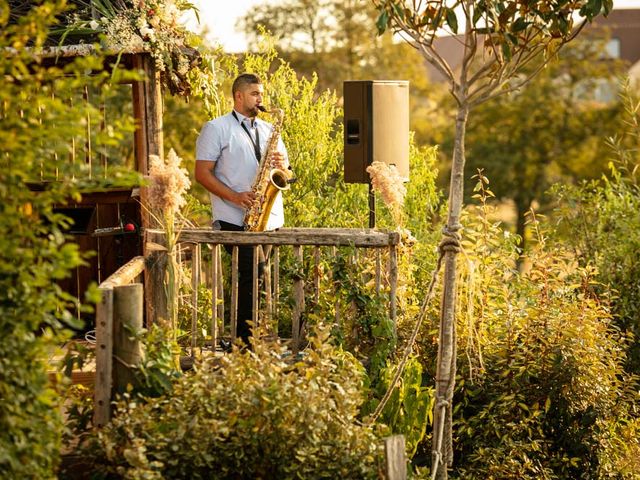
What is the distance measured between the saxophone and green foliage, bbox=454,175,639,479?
1.19 metres

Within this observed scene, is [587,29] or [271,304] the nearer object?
[271,304]

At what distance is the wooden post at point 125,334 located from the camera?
5039mm

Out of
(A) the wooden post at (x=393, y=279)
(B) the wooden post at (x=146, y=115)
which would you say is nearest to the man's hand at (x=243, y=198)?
(B) the wooden post at (x=146, y=115)

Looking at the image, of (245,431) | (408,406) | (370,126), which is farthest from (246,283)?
(370,126)

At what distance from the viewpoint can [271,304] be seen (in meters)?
6.49

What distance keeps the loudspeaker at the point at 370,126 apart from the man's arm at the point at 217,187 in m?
2.21

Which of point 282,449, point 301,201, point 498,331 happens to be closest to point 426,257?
point 301,201

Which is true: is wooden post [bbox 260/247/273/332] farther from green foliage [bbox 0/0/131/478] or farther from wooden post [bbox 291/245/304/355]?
green foliage [bbox 0/0/131/478]

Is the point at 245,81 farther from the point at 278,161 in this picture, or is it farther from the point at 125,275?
the point at 125,275

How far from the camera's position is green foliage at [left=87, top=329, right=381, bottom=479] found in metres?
4.73

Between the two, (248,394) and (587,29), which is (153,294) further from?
(587,29)

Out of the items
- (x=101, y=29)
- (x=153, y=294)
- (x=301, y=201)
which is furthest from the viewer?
(x=301, y=201)

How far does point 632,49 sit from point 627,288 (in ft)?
163

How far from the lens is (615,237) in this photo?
9.68 meters
